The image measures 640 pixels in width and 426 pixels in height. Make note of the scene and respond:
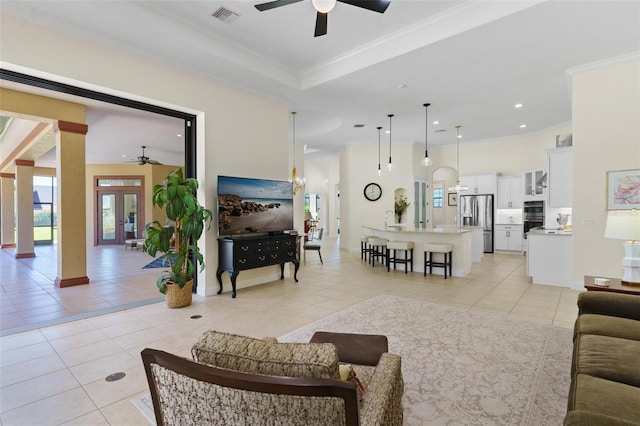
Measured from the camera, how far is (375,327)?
12.1ft

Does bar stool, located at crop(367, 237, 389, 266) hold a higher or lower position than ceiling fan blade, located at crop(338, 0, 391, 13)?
lower

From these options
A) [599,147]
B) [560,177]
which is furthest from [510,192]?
[599,147]

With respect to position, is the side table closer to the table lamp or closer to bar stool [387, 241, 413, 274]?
the table lamp

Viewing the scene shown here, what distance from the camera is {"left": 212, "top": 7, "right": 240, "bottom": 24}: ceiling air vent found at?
3.67 meters

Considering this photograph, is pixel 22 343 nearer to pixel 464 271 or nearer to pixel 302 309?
pixel 302 309

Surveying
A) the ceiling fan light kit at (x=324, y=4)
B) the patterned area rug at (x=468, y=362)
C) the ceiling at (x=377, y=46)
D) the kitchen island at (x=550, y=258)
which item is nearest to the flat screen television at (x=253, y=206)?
the ceiling at (x=377, y=46)

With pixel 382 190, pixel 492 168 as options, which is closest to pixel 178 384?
pixel 382 190

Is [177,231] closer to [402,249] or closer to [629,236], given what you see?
[402,249]

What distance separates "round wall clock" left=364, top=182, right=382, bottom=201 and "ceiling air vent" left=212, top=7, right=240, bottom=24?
6.88 meters

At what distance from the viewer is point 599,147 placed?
491cm

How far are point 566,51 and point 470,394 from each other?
15.3 ft

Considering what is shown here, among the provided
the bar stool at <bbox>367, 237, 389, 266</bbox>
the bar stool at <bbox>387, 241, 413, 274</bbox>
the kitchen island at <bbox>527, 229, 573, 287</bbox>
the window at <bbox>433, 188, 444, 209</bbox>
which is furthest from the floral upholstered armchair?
the window at <bbox>433, 188, 444, 209</bbox>

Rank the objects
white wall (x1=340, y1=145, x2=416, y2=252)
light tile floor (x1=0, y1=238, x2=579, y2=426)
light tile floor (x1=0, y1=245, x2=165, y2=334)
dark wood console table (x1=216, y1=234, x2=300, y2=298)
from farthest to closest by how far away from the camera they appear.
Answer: white wall (x1=340, y1=145, x2=416, y2=252) → dark wood console table (x1=216, y1=234, x2=300, y2=298) → light tile floor (x1=0, y1=245, x2=165, y2=334) → light tile floor (x1=0, y1=238, x2=579, y2=426)

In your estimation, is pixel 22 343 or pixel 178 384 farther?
pixel 22 343
